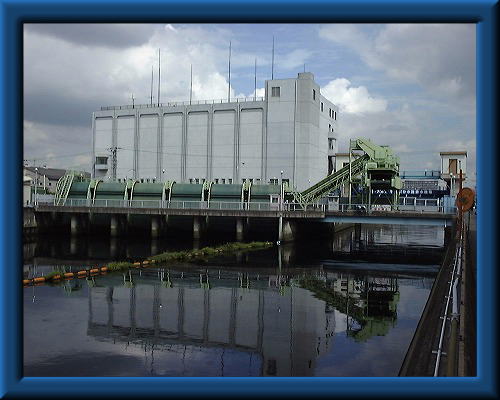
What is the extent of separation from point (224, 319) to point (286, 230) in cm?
3810

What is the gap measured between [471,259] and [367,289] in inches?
285

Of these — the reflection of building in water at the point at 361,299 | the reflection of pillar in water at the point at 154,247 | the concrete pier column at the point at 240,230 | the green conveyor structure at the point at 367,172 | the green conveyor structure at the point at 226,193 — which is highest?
A: the green conveyor structure at the point at 367,172

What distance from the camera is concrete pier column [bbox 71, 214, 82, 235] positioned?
67.9m

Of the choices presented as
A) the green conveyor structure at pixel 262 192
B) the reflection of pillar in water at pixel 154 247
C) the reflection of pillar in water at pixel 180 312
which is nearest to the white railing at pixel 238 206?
the green conveyor structure at pixel 262 192

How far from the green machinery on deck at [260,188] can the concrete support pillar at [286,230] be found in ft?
12.2

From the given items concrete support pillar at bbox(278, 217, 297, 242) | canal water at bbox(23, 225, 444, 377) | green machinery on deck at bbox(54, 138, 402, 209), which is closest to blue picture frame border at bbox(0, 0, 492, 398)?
canal water at bbox(23, 225, 444, 377)

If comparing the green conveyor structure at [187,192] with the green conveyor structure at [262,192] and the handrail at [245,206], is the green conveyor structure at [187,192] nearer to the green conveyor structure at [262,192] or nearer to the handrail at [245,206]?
the handrail at [245,206]

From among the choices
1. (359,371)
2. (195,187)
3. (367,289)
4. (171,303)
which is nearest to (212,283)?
(171,303)


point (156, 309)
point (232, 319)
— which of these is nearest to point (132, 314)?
point (156, 309)

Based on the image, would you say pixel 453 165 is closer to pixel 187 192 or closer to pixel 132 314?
pixel 187 192

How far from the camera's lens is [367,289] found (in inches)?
1346

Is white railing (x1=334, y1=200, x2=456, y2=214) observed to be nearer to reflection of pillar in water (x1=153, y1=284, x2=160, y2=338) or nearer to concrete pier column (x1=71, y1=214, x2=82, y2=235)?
reflection of pillar in water (x1=153, y1=284, x2=160, y2=338)

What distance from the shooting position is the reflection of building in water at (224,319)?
19.5m
